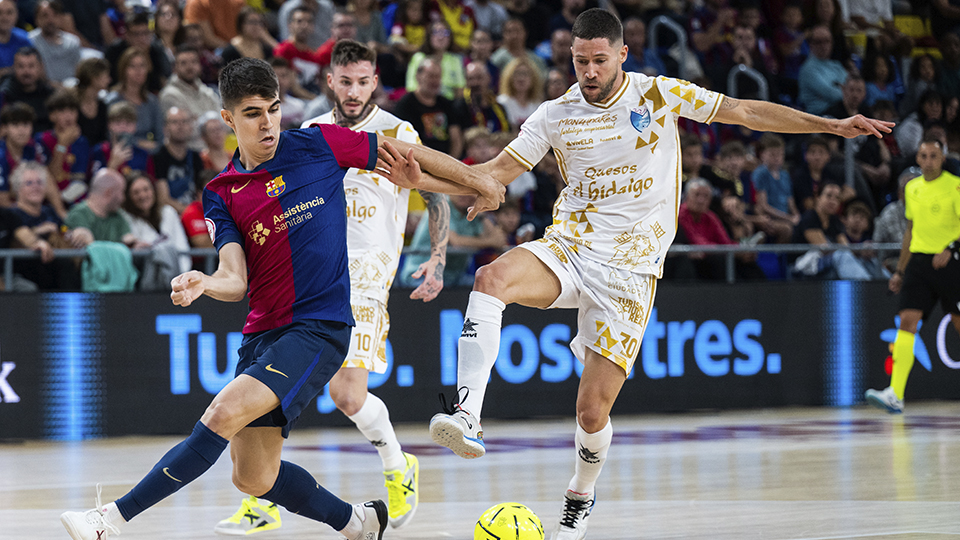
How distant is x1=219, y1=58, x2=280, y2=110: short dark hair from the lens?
16.3 ft

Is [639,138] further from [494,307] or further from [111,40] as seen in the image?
[111,40]

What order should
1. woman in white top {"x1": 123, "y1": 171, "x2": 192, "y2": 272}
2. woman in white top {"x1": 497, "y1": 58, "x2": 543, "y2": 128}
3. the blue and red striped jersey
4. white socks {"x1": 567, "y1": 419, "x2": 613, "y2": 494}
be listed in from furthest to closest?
1. woman in white top {"x1": 497, "y1": 58, "x2": 543, "y2": 128}
2. woman in white top {"x1": 123, "y1": 171, "x2": 192, "y2": 272}
3. white socks {"x1": 567, "y1": 419, "x2": 613, "y2": 494}
4. the blue and red striped jersey

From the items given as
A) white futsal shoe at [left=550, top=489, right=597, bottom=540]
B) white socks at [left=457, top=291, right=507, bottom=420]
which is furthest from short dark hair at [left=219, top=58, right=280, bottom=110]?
white futsal shoe at [left=550, top=489, right=597, bottom=540]

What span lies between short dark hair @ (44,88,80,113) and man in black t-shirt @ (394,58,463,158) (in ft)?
11.3

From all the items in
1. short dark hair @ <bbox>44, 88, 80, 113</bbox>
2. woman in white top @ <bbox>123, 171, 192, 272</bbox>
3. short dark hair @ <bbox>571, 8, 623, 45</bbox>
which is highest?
short dark hair @ <bbox>44, 88, 80, 113</bbox>

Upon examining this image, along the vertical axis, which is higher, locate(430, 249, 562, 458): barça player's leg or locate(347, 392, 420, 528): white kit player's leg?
locate(430, 249, 562, 458): barça player's leg

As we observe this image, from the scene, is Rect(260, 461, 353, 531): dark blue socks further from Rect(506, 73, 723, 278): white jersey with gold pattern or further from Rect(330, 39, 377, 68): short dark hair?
Rect(330, 39, 377, 68): short dark hair

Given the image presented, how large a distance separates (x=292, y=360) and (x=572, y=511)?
1.87 metres

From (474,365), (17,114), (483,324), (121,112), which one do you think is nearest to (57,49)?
A: (121,112)

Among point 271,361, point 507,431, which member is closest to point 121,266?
point 507,431

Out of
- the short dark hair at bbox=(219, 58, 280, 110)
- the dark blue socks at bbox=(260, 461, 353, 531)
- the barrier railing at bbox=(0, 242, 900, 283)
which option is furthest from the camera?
the barrier railing at bbox=(0, 242, 900, 283)

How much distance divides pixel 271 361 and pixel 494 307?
121 cm

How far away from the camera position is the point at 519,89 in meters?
14.6

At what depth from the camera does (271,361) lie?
4.93m
